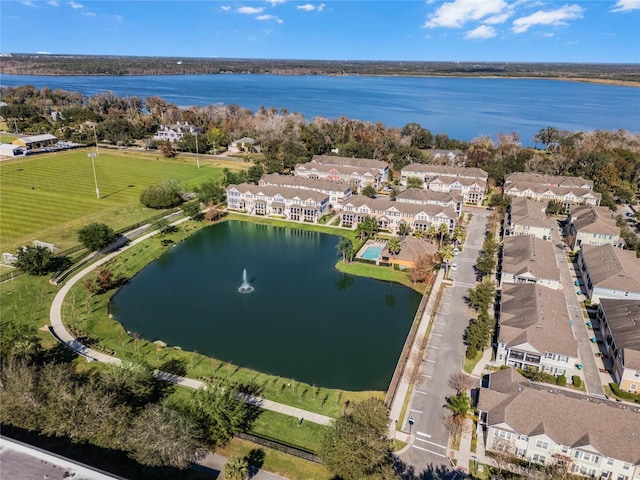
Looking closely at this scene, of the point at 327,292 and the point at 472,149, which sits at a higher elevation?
the point at 472,149

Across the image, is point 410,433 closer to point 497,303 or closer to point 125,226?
point 497,303

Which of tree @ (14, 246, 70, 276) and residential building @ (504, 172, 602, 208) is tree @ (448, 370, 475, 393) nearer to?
tree @ (14, 246, 70, 276)

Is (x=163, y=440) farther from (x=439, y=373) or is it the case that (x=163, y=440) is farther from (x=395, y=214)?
(x=395, y=214)

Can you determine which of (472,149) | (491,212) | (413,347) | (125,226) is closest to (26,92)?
(125,226)

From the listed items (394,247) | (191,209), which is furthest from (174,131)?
(394,247)

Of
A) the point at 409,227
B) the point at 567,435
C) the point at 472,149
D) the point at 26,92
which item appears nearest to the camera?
the point at 567,435

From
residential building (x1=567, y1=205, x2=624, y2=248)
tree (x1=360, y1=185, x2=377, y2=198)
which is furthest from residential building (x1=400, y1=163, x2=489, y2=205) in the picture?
residential building (x1=567, y1=205, x2=624, y2=248)

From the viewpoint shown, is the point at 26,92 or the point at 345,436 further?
the point at 26,92
